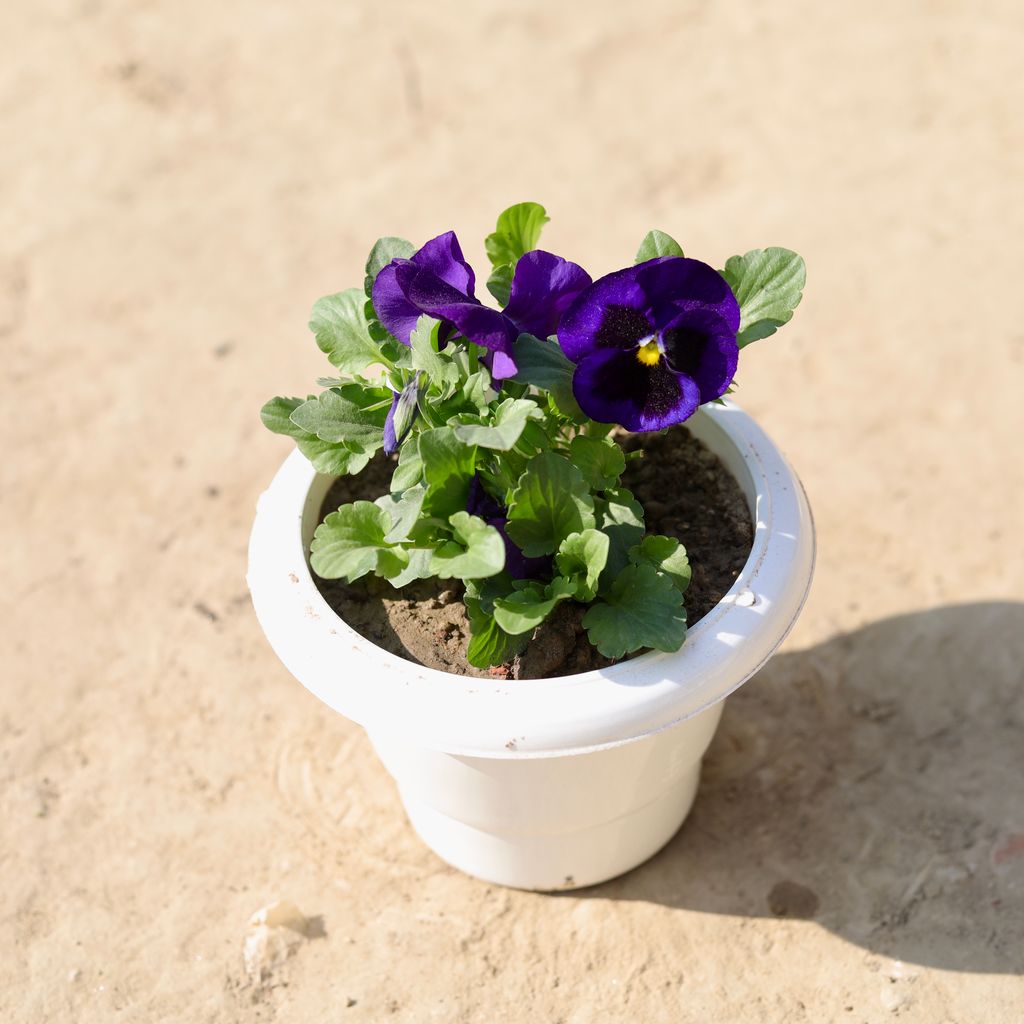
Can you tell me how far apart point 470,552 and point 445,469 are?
113mm

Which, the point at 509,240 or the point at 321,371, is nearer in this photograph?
the point at 509,240

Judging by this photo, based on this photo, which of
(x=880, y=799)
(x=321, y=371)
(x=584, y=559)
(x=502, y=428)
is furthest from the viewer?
(x=321, y=371)

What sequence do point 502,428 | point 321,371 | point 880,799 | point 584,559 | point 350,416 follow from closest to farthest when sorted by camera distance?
point 502,428 < point 584,559 < point 350,416 < point 880,799 < point 321,371

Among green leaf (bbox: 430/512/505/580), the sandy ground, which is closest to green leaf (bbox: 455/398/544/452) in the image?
green leaf (bbox: 430/512/505/580)

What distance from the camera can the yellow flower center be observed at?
1.58 m

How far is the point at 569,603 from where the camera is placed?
5.76 feet

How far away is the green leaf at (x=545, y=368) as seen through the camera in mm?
1608

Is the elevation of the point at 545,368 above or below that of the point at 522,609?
above

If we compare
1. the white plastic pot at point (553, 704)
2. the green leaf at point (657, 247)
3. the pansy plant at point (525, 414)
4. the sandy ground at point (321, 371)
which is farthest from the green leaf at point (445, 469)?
the sandy ground at point (321, 371)

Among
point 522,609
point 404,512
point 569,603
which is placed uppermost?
point 404,512

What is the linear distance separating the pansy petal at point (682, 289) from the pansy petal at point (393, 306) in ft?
0.99

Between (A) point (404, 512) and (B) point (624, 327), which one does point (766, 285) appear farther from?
(A) point (404, 512)

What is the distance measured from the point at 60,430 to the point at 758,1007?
79.6 inches

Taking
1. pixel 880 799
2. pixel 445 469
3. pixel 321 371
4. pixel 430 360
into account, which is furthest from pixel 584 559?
pixel 321 371
